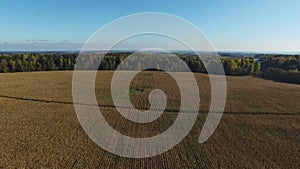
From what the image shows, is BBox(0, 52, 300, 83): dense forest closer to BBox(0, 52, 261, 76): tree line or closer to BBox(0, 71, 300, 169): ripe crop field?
BBox(0, 52, 261, 76): tree line

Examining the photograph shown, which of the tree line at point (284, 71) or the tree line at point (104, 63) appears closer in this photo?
the tree line at point (284, 71)

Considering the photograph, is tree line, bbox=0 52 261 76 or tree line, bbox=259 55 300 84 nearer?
tree line, bbox=259 55 300 84

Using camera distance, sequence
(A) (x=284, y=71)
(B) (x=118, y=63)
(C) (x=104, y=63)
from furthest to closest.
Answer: (B) (x=118, y=63), (C) (x=104, y=63), (A) (x=284, y=71)

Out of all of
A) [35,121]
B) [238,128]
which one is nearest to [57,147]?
[35,121]

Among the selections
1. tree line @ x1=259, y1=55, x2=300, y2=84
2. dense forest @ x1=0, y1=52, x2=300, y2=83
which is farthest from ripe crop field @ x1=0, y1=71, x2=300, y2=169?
dense forest @ x1=0, y1=52, x2=300, y2=83

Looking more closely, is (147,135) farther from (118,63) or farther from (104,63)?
(118,63)

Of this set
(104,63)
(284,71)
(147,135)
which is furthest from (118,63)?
(147,135)

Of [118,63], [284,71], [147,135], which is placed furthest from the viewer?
[118,63]

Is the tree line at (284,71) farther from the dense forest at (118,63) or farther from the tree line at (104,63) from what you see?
the tree line at (104,63)

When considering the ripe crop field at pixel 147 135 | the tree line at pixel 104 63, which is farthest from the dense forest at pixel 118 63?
the ripe crop field at pixel 147 135

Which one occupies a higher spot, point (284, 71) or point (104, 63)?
point (104, 63)

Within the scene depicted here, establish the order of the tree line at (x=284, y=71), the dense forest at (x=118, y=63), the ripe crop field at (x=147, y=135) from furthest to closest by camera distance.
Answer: the dense forest at (x=118, y=63), the tree line at (x=284, y=71), the ripe crop field at (x=147, y=135)

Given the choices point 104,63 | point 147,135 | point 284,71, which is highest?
point 104,63
